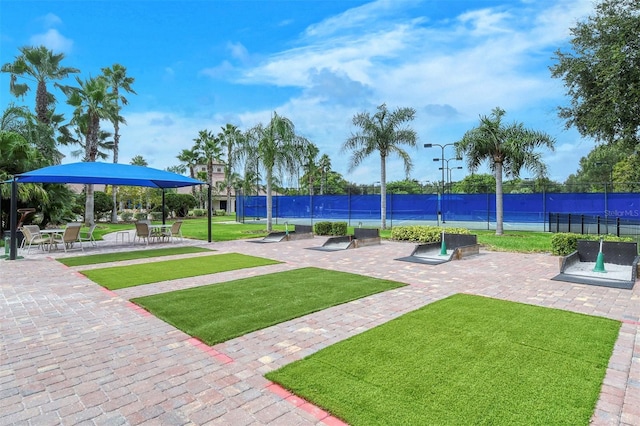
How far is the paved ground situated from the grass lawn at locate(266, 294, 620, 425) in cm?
17

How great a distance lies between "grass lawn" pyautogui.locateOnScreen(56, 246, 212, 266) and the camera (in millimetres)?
9992

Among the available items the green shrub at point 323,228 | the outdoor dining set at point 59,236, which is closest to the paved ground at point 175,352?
the outdoor dining set at point 59,236

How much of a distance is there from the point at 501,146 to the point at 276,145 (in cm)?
1007

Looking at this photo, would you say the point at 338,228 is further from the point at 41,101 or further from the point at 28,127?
the point at 41,101

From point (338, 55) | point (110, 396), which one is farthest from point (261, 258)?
point (338, 55)

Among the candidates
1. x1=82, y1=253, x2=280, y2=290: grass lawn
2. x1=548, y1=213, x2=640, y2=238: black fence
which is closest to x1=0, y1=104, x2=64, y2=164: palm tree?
x1=82, y1=253, x2=280, y2=290: grass lawn

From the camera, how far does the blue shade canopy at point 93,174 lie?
11726 mm

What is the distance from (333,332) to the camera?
440 centimetres

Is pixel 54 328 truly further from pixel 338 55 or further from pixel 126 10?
pixel 338 55

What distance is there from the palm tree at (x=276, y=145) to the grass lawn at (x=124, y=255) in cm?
597

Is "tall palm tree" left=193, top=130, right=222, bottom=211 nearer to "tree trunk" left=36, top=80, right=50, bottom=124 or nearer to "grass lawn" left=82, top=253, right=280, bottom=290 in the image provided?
"tree trunk" left=36, top=80, right=50, bottom=124

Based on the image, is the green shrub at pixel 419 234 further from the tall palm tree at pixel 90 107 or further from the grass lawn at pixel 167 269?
the tall palm tree at pixel 90 107

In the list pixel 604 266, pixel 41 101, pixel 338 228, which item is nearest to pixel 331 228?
pixel 338 228

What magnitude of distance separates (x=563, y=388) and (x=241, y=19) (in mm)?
13035
